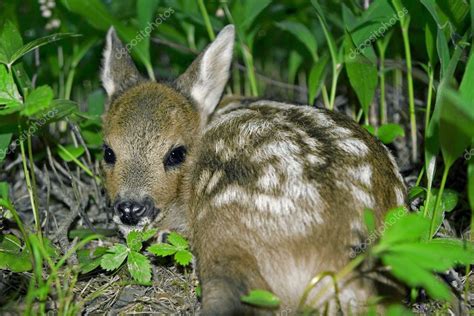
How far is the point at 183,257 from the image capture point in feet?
13.5

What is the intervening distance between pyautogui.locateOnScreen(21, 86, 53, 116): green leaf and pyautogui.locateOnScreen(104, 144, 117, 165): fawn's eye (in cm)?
125

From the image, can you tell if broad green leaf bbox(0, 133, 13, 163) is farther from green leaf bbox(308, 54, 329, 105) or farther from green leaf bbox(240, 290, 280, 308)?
green leaf bbox(308, 54, 329, 105)

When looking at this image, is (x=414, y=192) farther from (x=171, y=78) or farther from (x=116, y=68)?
(x=116, y=68)

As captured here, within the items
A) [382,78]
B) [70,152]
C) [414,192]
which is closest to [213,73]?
[70,152]

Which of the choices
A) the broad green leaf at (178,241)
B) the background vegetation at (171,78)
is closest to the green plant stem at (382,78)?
the background vegetation at (171,78)

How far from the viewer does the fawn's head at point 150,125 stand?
14.8ft

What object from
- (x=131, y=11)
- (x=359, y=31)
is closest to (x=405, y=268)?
(x=359, y=31)

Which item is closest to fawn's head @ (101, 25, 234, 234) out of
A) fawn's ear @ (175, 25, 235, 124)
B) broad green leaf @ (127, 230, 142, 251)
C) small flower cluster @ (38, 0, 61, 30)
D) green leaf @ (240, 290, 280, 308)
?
fawn's ear @ (175, 25, 235, 124)

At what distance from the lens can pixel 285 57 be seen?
912 centimetres

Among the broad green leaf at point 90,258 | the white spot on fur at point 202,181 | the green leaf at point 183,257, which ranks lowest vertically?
the broad green leaf at point 90,258

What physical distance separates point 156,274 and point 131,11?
262 centimetres

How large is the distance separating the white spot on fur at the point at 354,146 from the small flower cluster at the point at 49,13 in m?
3.10

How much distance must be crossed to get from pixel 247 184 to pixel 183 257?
671mm

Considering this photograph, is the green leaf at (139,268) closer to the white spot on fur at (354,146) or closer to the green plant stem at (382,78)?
the white spot on fur at (354,146)
